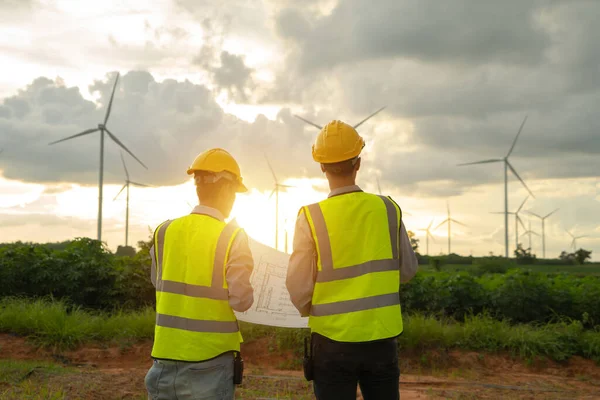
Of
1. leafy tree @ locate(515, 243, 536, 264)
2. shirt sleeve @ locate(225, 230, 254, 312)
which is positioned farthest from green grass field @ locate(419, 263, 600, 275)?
shirt sleeve @ locate(225, 230, 254, 312)

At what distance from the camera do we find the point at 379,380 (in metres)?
3.36

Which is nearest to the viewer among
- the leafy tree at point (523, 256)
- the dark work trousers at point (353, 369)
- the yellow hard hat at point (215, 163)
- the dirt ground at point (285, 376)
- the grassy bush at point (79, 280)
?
the dark work trousers at point (353, 369)

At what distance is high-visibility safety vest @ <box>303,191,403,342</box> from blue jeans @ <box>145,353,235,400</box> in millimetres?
585

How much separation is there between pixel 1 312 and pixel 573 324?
1077cm

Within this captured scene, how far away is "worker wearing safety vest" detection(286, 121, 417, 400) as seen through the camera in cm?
332

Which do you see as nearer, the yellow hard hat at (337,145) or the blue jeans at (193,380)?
the blue jeans at (193,380)

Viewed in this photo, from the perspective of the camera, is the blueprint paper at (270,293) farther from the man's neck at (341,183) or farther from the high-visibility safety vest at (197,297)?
the man's neck at (341,183)

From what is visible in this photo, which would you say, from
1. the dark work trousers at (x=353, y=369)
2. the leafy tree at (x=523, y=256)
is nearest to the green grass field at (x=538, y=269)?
the leafy tree at (x=523, y=256)

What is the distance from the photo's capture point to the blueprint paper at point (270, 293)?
13.9ft

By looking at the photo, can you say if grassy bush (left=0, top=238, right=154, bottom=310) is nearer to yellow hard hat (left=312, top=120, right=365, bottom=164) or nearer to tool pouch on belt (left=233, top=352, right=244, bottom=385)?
tool pouch on belt (left=233, top=352, right=244, bottom=385)

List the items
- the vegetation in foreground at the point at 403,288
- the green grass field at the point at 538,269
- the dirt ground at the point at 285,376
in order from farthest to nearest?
the green grass field at the point at 538,269 → the vegetation in foreground at the point at 403,288 → the dirt ground at the point at 285,376

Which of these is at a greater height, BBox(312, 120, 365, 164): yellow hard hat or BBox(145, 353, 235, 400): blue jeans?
BBox(312, 120, 365, 164): yellow hard hat

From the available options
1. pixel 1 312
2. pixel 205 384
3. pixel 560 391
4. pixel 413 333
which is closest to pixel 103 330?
pixel 1 312

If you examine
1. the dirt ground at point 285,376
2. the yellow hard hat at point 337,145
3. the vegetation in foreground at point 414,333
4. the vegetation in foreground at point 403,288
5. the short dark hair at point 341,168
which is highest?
the yellow hard hat at point 337,145
